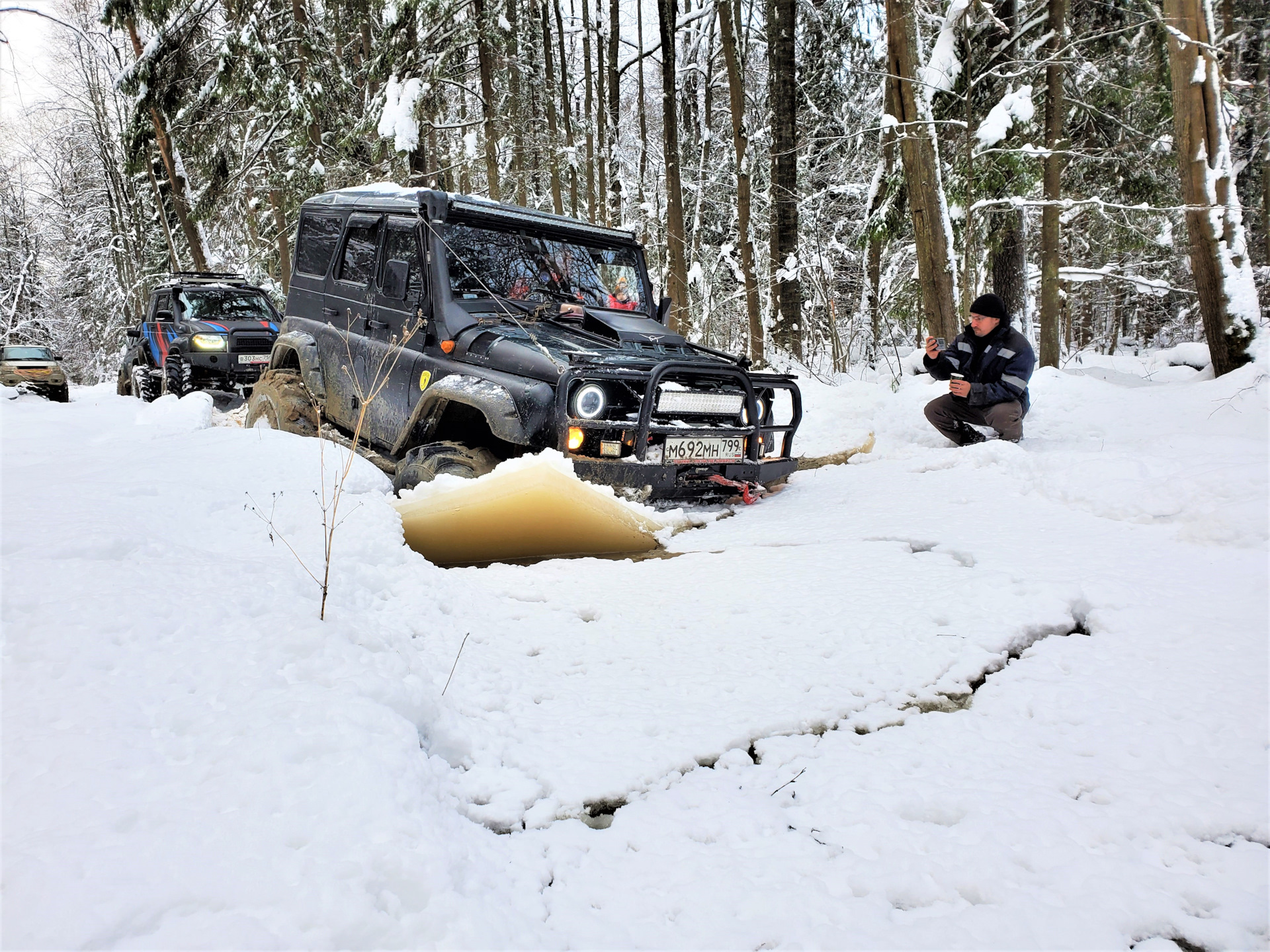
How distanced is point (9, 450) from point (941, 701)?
7029mm

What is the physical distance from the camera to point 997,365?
5.95 meters

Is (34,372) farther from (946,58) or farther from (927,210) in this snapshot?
(946,58)

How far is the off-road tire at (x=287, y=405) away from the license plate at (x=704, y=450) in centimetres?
339

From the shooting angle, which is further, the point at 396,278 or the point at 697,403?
the point at 396,278

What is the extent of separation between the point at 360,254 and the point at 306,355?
105cm

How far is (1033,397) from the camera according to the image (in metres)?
7.34

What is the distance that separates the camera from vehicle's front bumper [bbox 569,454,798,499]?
3.99 m

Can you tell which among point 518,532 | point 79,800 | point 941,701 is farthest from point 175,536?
point 941,701

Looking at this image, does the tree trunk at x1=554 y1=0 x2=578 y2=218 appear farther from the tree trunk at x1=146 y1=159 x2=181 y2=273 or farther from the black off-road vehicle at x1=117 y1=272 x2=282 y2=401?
the tree trunk at x1=146 y1=159 x2=181 y2=273

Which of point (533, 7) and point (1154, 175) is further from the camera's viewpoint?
point (533, 7)

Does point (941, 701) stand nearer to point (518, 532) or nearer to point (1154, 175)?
point (518, 532)

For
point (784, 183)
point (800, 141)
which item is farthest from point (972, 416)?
point (800, 141)

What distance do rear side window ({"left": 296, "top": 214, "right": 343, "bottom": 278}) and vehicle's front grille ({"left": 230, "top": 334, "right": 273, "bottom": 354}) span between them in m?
6.27

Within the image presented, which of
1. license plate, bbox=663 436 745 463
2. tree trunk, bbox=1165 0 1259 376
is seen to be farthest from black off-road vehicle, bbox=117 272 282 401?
tree trunk, bbox=1165 0 1259 376
